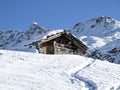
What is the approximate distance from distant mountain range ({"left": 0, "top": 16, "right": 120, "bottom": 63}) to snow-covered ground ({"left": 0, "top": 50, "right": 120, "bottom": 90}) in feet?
298

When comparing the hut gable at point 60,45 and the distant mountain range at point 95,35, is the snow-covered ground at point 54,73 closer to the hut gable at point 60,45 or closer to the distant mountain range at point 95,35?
the hut gable at point 60,45

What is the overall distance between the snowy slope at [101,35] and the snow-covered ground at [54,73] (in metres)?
82.0

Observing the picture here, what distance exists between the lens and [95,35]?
169250 mm

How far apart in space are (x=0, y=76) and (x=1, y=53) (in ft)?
14.6

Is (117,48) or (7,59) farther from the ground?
(117,48)

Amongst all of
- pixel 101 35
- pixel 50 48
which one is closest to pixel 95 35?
pixel 101 35

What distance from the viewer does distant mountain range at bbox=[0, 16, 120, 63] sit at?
396ft

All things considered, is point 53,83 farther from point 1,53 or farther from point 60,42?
point 60,42

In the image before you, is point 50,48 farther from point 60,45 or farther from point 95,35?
point 95,35

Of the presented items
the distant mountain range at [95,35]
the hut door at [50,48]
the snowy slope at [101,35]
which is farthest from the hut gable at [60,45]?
the distant mountain range at [95,35]

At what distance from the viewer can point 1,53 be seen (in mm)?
20859

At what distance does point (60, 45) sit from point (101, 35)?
136703 millimetres

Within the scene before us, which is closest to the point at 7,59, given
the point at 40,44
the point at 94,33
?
the point at 40,44

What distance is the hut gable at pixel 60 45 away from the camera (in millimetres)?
29186
